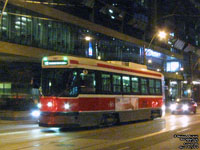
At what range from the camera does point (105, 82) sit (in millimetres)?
17781

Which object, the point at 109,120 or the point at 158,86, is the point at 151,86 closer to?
the point at 158,86

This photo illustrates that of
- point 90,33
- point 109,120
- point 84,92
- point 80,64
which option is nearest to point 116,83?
point 109,120

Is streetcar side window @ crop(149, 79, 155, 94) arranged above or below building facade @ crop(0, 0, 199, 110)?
below

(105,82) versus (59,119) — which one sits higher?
(105,82)

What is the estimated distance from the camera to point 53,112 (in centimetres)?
1548

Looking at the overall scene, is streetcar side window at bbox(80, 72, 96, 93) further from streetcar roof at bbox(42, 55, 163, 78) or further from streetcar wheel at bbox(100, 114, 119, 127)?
streetcar wheel at bbox(100, 114, 119, 127)

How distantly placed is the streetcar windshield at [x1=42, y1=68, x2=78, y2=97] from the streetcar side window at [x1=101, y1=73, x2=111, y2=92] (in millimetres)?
2002

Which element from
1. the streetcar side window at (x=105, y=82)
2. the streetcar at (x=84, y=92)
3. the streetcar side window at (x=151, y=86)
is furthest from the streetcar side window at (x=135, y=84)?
the streetcar side window at (x=105, y=82)

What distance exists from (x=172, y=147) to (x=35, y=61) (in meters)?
29.7

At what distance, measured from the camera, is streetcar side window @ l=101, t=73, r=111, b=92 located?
17.5m

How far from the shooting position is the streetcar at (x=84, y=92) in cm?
1560

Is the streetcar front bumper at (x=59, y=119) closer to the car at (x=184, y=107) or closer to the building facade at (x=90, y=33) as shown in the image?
the building facade at (x=90, y=33)

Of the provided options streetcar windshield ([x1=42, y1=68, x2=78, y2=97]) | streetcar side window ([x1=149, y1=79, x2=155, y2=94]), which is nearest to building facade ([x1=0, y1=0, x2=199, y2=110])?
streetcar windshield ([x1=42, y1=68, x2=78, y2=97])

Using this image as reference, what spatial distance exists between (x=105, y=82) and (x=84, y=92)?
6.35ft
